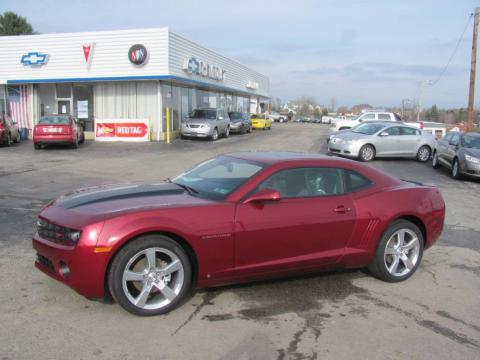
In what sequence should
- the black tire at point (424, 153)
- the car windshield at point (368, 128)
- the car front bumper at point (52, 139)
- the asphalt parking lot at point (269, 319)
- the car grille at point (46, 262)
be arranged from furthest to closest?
the car front bumper at point (52, 139) → the black tire at point (424, 153) → the car windshield at point (368, 128) → the car grille at point (46, 262) → the asphalt parking lot at point (269, 319)

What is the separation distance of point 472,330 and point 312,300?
1420 mm

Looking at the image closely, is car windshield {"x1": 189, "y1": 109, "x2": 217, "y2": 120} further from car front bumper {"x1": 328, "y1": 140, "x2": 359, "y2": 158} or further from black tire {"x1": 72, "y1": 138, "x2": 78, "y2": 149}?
car front bumper {"x1": 328, "y1": 140, "x2": 359, "y2": 158}

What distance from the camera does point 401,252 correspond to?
17.3ft

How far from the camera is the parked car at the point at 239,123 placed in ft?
106

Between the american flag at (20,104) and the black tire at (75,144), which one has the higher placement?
the american flag at (20,104)

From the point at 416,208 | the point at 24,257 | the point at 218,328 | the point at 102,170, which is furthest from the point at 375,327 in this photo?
the point at 102,170

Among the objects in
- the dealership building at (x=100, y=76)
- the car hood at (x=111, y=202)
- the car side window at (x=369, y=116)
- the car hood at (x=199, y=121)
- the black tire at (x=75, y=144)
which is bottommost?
the black tire at (x=75, y=144)

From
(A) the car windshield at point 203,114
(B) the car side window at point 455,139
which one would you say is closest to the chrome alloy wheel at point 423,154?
(B) the car side window at point 455,139

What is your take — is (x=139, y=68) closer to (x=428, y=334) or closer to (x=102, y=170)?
(x=102, y=170)

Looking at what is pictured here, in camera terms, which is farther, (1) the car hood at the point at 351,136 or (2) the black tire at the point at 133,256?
(1) the car hood at the point at 351,136

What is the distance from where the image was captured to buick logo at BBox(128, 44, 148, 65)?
24312 mm

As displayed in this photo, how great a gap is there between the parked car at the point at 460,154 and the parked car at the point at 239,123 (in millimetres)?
→ 17293

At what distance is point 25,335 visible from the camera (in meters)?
3.70

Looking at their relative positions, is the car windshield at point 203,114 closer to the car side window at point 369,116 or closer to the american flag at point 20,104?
the car side window at point 369,116
